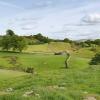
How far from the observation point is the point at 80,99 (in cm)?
2198

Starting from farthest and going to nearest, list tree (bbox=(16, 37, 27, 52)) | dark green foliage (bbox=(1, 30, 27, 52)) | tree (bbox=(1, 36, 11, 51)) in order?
tree (bbox=(1, 36, 11, 51))
dark green foliage (bbox=(1, 30, 27, 52))
tree (bbox=(16, 37, 27, 52))

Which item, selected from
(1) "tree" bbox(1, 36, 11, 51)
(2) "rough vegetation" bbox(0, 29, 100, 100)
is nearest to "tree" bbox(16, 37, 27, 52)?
(2) "rough vegetation" bbox(0, 29, 100, 100)

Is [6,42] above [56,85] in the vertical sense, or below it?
above

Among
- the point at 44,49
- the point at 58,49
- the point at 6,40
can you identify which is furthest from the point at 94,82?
the point at 58,49

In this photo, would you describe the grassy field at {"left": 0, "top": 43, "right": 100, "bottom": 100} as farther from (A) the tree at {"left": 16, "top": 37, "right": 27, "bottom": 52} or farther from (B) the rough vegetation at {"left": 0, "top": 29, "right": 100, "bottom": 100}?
(A) the tree at {"left": 16, "top": 37, "right": 27, "bottom": 52}

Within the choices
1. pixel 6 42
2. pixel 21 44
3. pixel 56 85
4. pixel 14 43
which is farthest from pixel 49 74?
pixel 6 42

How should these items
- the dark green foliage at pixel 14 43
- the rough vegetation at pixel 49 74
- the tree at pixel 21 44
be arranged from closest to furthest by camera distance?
the rough vegetation at pixel 49 74, the tree at pixel 21 44, the dark green foliage at pixel 14 43

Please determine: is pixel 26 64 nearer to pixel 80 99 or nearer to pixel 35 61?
pixel 35 61

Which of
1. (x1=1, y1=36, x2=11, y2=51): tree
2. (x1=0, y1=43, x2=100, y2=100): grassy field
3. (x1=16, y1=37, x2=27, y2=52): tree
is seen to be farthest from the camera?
(x1=1, y1=36, x2=11, y2=51): tree

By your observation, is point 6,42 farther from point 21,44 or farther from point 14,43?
point 21,44

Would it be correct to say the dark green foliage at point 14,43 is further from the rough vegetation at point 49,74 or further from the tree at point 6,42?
the rough vegetation at point 49,74

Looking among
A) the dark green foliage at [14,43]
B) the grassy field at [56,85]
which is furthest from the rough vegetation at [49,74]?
the dark green foliage at [14,43]

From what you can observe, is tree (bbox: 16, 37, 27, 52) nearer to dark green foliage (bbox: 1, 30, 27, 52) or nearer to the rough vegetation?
dark green foliage (bbox: 1, 30, 27, 52)

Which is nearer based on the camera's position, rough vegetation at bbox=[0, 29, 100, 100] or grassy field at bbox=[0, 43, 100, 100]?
grassy field at bbox=[0, 43, 100, 100]
